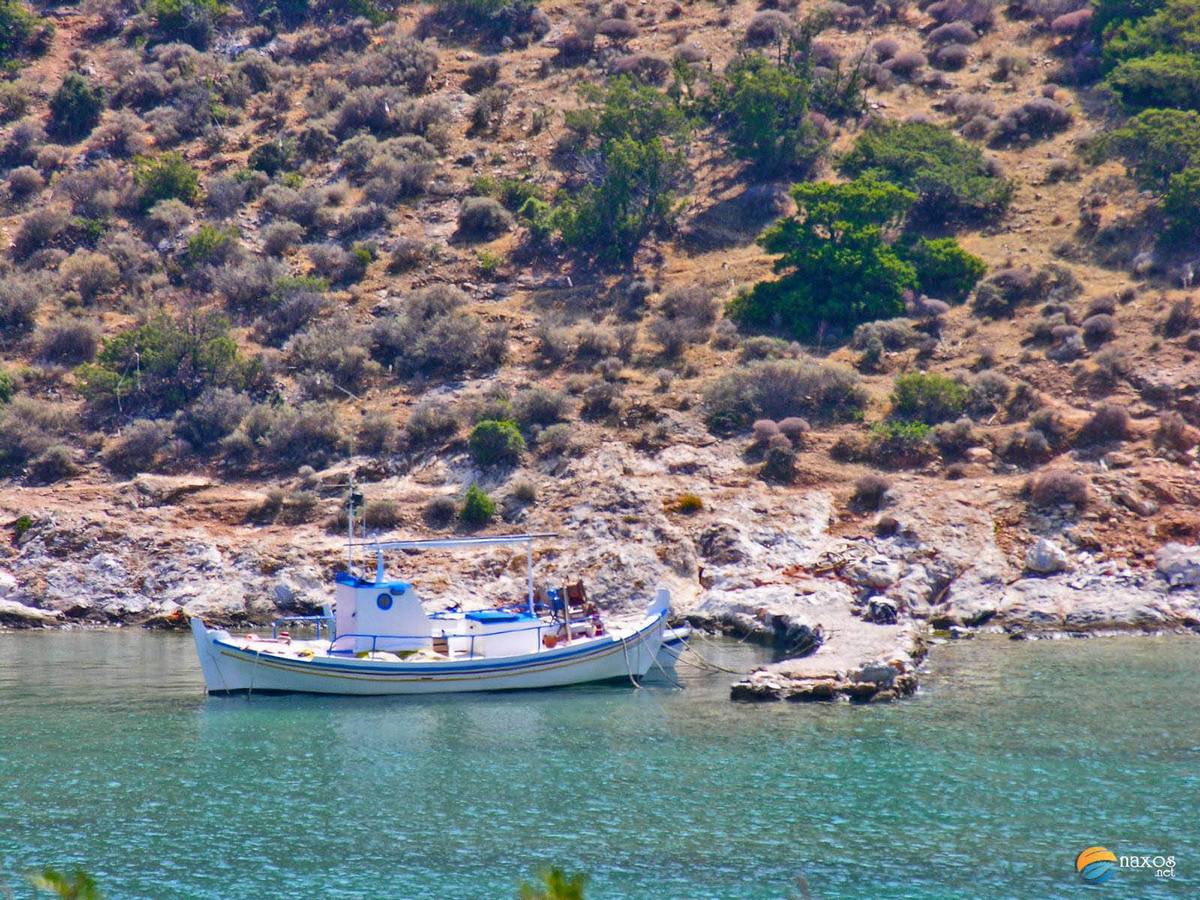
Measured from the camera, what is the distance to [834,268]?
57.8 metres

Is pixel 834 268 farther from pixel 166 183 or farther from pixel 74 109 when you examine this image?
pixel 74 109

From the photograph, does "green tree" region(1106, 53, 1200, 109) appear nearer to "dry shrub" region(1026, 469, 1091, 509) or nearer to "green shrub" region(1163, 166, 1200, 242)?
"green shrub" region(1163, 166, 1200, 242)

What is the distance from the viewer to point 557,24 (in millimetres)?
80750

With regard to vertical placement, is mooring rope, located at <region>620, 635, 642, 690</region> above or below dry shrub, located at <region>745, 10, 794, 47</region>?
below

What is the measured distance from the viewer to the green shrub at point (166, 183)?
67688mm

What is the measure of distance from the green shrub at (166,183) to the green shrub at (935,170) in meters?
32.5

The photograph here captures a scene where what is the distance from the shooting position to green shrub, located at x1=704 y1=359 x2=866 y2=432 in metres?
51.3

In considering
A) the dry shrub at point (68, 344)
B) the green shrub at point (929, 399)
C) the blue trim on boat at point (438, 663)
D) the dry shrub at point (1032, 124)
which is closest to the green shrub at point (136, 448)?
the dry shrub at point (68, 344)

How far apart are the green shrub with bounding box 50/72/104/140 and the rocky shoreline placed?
1321 inches

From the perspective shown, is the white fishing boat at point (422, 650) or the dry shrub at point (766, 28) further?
the dry shrub at point (766, 28)

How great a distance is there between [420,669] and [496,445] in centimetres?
1716

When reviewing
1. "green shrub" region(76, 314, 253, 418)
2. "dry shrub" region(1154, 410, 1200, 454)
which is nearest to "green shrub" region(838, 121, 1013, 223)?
"dry shrub" region(1154, 410, 1200, 454)

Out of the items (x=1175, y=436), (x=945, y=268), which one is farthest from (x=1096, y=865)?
(x=945, y=268)

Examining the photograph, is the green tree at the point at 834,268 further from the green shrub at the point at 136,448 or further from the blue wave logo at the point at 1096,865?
the blue wave logo at the point at 1096,865
